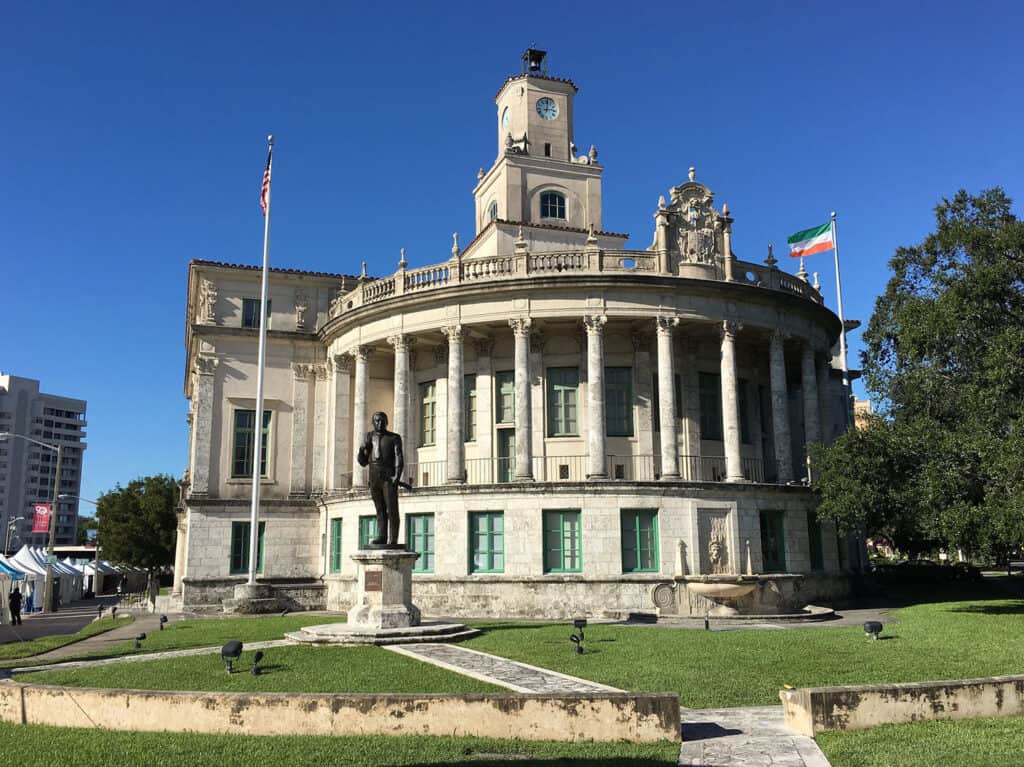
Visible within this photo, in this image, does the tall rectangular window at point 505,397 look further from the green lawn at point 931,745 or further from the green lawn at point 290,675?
the green lawn at point 931,745

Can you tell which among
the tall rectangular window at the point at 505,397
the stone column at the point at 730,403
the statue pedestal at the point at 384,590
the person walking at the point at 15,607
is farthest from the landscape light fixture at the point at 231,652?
the person walking at the point at 15,607

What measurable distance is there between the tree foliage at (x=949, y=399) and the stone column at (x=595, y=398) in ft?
24.7

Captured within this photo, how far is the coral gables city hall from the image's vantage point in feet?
96.7

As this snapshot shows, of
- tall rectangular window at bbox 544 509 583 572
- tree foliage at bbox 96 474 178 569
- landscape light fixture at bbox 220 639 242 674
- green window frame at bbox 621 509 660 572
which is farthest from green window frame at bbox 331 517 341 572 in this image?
tree foliage at bbox 96 474 178 569

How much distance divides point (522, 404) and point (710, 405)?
8.30 metres

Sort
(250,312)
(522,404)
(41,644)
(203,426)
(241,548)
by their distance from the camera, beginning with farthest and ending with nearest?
1. (250,312)
2. (203,426)
3. (241,548)
4. (522,404)
5. (41,644)

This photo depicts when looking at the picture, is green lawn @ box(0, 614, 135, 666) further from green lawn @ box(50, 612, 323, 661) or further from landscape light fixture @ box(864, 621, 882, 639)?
landscape light fixture @ box(864, 621, 882, 639)

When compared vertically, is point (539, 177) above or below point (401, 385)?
above

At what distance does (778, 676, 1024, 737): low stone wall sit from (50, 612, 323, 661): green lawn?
15368 millimetres

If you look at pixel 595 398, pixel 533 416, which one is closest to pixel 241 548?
pixel 533 416

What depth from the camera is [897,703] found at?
10492 millimetres

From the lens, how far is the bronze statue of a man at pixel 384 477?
809 inches

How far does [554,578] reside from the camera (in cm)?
2884

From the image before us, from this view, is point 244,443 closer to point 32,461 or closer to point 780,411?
point 780,411
